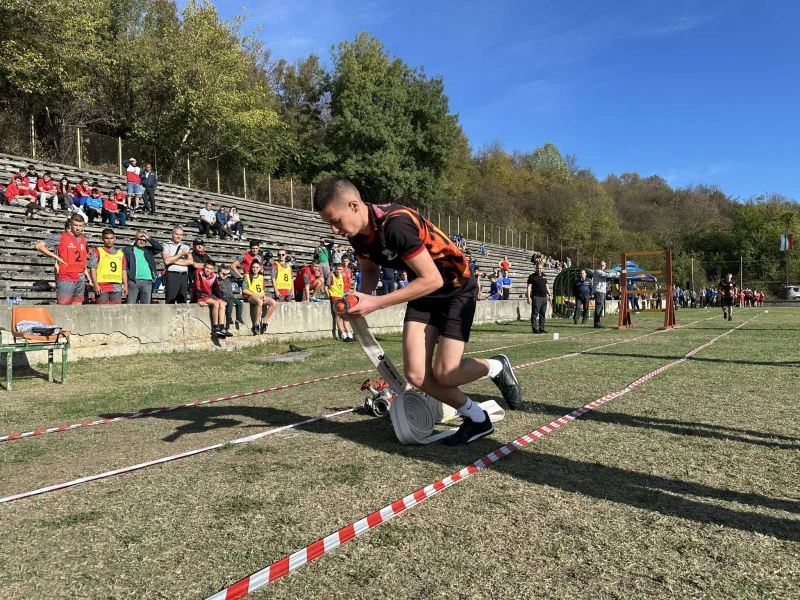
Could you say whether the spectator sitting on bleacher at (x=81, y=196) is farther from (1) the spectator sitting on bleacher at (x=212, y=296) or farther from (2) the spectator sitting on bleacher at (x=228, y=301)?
(1) the spectator sitting on bleacher at (x=212, y=296)

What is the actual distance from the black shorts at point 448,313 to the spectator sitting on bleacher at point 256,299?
822cm

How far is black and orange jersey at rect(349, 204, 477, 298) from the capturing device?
3.51 m

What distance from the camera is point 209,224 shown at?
18922 mm

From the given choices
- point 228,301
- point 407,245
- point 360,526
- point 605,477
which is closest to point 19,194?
point 228,301

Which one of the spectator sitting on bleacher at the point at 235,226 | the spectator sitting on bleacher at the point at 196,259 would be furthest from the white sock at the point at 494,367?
the spectator sitting on bleacher at the point at 235,226

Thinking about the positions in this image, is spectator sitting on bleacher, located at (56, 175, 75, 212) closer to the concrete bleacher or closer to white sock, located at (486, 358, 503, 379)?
the concrete bleacher

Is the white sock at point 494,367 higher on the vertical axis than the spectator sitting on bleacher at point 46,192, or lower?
lower

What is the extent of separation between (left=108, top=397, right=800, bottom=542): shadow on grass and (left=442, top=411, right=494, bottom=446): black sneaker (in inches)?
2.3

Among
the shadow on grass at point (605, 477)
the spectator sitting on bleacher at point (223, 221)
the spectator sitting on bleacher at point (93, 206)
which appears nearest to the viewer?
the shadow on grass at point (605, 477)

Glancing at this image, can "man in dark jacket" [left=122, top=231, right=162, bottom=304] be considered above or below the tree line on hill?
below

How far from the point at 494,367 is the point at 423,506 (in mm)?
1997

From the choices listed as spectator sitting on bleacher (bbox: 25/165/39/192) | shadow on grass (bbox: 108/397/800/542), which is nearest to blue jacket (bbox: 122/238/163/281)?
shadow on grass (bbox: 108/397/800/542)

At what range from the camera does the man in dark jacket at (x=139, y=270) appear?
10945 millimetres

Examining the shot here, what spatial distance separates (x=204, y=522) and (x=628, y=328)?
57.0 ft
